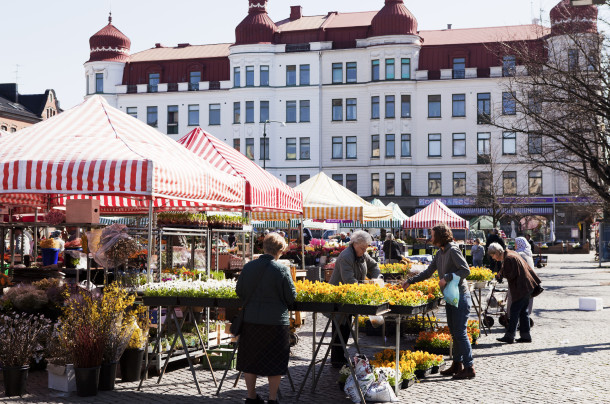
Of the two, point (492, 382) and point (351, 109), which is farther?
point (351, 109)

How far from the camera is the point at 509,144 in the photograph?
6197cm

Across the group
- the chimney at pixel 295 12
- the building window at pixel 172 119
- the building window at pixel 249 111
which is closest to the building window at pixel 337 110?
the building window at pixel 249 111

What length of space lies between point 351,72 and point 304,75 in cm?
373

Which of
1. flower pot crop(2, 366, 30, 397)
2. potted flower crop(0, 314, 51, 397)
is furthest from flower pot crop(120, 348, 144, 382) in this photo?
flower pot crop(2, 366, 30, 397)

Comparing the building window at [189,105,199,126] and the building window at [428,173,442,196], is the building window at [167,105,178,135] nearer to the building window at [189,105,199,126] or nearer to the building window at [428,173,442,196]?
the building window at [189,105,199,126]

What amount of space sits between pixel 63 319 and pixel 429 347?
17.9 ft

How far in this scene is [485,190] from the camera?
58656 mm

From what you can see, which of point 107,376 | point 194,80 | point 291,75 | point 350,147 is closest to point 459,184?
point 350,147

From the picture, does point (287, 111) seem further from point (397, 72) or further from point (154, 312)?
point (154, 312)

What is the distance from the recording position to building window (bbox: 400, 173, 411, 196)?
61938 millimetres

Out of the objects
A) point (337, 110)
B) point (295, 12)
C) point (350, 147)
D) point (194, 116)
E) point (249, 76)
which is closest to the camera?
point (350, 147)

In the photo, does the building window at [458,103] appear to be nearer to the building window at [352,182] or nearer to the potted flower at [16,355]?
the building window at [352,182]

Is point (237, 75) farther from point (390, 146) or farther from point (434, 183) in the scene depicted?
point (434, 183)

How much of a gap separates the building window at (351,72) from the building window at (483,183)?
1214 cm
